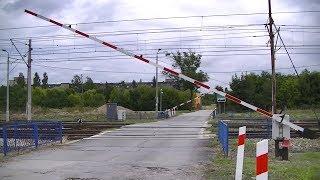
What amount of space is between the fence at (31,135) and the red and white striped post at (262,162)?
476 inches

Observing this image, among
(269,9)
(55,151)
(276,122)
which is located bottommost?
(55,151)

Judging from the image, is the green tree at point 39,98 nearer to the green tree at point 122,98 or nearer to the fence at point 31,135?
the green tree at point 122,98

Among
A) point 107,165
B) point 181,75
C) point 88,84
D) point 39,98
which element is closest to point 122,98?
point 39,98

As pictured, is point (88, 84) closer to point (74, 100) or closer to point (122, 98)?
point (74, 100)

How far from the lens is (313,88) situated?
79.6 m

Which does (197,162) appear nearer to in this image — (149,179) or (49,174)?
(149,179)

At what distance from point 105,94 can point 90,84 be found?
2764cm

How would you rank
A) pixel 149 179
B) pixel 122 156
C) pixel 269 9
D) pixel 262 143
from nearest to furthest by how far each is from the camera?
pixel 262 143 < pixel 149 179 < pixel 122 156 < pixel 269 9

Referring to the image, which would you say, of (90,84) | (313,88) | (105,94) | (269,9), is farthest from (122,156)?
(90,84)

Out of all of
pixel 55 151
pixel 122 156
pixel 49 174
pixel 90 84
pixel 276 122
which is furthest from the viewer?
pixel 90 84

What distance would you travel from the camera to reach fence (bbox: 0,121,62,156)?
17.5m

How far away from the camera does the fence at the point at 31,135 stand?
17.5m

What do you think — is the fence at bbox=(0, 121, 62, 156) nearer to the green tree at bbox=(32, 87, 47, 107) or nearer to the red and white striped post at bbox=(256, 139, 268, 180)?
the red and white striped post at bbox=(256, 139, 268, 180)

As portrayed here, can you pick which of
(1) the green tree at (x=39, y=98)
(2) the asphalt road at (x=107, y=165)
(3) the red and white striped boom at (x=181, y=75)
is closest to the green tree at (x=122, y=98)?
(1) the green tree at (x=39, y=98)
